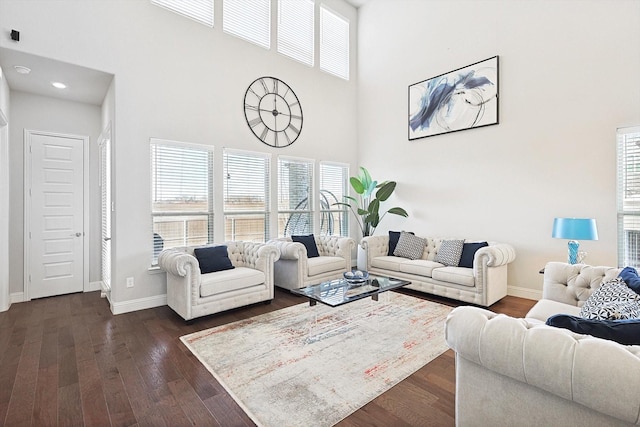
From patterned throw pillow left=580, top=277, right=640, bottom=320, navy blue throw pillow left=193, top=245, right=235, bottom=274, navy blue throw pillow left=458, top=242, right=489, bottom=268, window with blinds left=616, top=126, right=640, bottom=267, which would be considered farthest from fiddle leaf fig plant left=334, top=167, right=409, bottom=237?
patterned throw pillow left=580, top=277, right=640, bottom=320

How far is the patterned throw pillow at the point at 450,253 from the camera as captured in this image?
4.44 metres

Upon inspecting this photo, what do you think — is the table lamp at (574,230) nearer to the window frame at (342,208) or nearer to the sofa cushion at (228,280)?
the sofa cushion at (228,280)

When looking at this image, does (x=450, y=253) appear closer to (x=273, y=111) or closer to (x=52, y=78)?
(x=273, y=111)

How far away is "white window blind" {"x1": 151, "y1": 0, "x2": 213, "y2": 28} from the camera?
4267 millimetres

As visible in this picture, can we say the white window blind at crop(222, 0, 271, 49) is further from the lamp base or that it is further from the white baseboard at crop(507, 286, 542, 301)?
the white baseboard at crop(507, 286, 542, 301)

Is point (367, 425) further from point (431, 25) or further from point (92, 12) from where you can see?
point (431, 25)

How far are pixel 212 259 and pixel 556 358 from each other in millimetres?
3679

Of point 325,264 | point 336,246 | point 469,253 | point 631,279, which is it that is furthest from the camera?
point 336,246

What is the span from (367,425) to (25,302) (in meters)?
5.04

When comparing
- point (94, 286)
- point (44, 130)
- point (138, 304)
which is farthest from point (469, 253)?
point (44, 130)

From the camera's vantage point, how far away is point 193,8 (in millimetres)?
4500

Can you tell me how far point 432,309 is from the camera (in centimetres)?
391

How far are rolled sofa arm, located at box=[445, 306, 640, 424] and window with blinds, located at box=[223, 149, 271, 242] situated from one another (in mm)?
3996

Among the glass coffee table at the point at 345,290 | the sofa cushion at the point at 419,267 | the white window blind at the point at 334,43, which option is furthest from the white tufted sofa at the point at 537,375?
the white window blind at the point at 334,43
